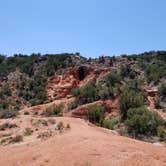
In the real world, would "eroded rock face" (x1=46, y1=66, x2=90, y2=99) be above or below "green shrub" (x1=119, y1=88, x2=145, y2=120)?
above

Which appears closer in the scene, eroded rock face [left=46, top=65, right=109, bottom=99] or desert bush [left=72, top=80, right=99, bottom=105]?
desert bush [left=72, top=80, right=99, bottom=105]

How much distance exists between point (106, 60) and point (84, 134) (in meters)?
45.4

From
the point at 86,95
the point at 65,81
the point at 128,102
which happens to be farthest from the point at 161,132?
the point at 65,81

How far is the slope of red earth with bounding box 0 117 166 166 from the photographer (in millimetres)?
13805

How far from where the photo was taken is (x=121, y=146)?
15.5 meters

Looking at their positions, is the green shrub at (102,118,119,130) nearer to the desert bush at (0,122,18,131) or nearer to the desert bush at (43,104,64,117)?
the desert bush at (43,104,64,117)

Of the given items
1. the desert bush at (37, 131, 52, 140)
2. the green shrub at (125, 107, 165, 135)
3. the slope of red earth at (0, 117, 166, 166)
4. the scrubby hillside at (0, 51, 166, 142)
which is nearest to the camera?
the slope of red earth at (0, 117, 166, 166)

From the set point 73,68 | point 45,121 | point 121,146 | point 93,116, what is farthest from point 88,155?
point 73,68

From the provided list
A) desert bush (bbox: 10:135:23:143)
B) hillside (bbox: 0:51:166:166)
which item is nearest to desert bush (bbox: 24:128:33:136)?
hillside (bbox: 0:51:166:166)

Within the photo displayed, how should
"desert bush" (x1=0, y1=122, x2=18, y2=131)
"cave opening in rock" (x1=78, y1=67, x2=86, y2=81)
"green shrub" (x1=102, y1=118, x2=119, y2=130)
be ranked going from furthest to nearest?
"cave opening in rock" (x1=78, y1=67, x2=86, y2=81) < "green shrub" (x1=102, y1=118, x2=119, y2=130) < "desert bush" (x1=0, y1=122, x2=18, y2=131)

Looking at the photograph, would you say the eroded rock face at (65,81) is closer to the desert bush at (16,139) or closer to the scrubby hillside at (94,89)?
the scrubby hillside at (94,89)

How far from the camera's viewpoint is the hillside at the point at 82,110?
1524 centimetres

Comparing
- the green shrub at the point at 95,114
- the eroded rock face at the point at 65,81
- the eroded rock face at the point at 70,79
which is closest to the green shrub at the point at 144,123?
the green shrub at the point at 95,114

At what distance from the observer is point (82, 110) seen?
132 feet
